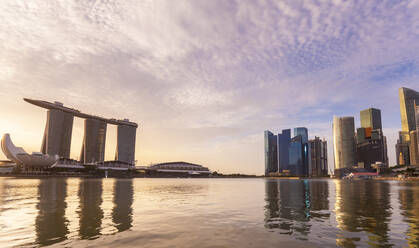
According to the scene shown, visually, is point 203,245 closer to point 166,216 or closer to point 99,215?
point 166,216

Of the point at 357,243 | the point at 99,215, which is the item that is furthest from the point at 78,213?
the point at 357,243

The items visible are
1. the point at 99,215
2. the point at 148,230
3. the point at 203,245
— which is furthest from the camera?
the point at 99,215

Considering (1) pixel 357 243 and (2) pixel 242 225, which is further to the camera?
(2) pixel 242 225

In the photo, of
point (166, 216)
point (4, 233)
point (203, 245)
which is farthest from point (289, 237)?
point (4, 233)

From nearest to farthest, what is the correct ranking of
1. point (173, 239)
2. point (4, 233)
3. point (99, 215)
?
point (173, 239), point (4, 233), point (99, 215)

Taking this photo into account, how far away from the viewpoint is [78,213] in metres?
29.2

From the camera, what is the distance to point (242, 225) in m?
23.6

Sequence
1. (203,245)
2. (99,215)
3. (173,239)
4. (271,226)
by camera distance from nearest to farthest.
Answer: (203,245) < (173,239) < (271,226) < (99,215)

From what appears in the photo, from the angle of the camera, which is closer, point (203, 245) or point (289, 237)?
point (203, 245)

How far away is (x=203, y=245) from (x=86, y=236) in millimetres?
9064

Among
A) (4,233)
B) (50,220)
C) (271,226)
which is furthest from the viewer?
(50,220)

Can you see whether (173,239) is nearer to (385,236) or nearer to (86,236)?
(86,236)

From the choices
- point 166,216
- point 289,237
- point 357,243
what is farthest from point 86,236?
point 357,243

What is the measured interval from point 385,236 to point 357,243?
3899 mm
